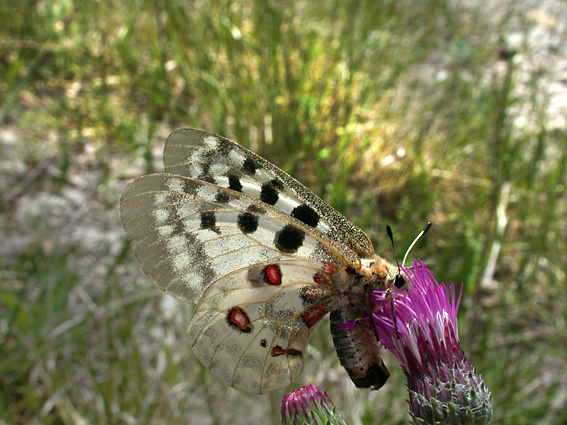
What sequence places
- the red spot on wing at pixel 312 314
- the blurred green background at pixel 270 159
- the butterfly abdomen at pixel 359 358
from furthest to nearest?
1. the blurred green background at pixel 270 159
2. the red spot on wing at pixel 312 314
3. the butterfly abdomen at pixel 359 358

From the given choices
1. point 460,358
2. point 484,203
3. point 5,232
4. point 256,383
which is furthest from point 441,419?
point 5,232

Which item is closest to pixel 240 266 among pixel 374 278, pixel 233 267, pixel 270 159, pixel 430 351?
pixel 233 267

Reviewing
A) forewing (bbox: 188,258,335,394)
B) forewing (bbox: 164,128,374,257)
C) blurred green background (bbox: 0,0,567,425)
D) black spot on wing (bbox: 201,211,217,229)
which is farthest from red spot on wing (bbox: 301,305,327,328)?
blurred green background (bbox: 0,0,567,425)

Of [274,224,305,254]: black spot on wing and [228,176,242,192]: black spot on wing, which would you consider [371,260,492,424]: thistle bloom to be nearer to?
[274,224,305,254]: black spot on wing

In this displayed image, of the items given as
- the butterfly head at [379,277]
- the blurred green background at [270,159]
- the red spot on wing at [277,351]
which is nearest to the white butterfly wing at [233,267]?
the red spot on wing at [277,351]

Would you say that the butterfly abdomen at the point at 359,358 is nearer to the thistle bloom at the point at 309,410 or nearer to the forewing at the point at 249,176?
the thistle bloom at the point at 309,410

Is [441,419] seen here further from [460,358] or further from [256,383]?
[256,383]
